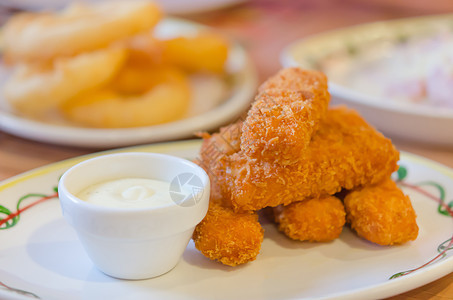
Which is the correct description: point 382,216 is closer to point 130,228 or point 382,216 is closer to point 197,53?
point 130,228

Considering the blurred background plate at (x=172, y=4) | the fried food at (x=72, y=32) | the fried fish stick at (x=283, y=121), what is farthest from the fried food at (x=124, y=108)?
the blurred background plate at (x=172, y=4)

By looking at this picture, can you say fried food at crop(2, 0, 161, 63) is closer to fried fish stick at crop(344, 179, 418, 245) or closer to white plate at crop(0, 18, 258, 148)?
white plate at crop(0, 18, 258, 148)

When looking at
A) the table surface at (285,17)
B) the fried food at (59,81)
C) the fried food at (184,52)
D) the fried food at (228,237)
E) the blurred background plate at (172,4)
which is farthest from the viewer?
the blurred background plate at (172,4)

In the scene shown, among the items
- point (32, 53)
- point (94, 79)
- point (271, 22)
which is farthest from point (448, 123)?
point (271, 22)

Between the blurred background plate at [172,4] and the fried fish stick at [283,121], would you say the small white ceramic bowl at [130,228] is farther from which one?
the blurred background plate at [172,4]

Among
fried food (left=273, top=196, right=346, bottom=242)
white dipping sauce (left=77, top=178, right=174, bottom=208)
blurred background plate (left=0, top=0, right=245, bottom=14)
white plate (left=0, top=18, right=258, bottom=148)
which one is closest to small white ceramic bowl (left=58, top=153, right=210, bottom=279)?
white dipping sauce (left=77, top=178, right=174, bottom=208)

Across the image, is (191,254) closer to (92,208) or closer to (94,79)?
(92,208)

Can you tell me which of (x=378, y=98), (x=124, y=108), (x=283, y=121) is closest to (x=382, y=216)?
(x=283, y=121)
